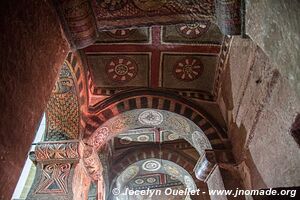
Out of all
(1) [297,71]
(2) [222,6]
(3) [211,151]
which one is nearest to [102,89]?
(3) [211,151]

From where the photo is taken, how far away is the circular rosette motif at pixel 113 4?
6.63 ft

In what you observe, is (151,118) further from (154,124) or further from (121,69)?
(121,69)

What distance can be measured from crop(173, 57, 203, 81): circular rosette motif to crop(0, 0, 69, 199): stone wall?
2977 millimetres

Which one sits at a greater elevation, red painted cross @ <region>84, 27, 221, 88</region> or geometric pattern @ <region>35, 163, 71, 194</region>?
red painted cross @ <region>84, 27, 221, 88</region>

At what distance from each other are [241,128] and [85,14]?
8.84 feet

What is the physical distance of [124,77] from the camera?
15.7 ft

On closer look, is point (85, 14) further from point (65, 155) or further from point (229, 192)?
point (229, 192)

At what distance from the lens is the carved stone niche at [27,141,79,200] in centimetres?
357

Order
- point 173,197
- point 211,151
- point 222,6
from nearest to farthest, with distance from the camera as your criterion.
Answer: point 222,6 → point 211,151 → point 173,197

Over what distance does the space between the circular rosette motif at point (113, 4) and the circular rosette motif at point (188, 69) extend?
2.64m

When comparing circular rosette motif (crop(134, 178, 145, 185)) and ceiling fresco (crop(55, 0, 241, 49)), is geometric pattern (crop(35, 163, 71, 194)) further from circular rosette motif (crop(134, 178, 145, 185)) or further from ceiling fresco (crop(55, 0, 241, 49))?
circular rosette motif (crop(134, 178, 145, 185))

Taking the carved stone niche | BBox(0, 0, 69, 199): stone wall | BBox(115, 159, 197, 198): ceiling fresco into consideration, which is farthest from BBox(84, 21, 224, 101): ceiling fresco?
BBox(115, 159, 197, 198): ceiling fresco

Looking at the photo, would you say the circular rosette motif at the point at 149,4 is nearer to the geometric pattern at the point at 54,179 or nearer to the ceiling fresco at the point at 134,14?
the ceiling fresco at the point at 134,14

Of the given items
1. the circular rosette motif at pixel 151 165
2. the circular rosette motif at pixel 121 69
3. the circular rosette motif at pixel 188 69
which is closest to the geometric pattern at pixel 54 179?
the circular rosette motif at pixel 121 69
